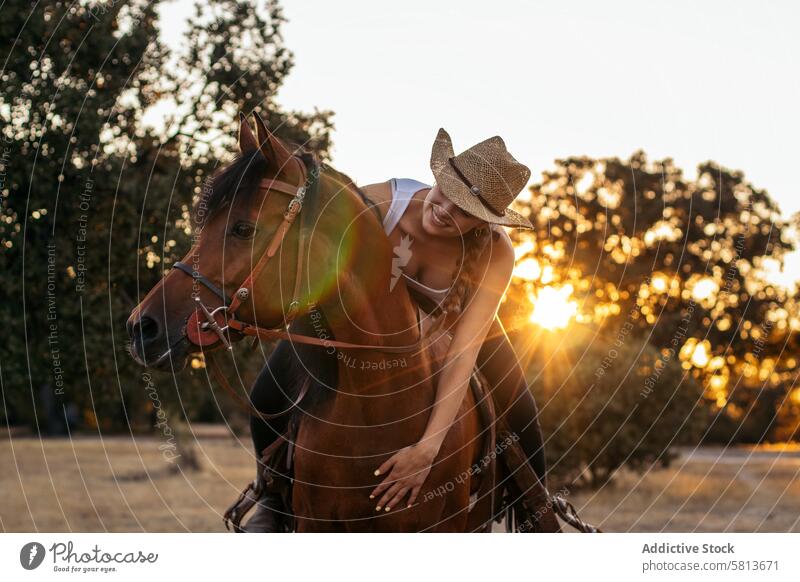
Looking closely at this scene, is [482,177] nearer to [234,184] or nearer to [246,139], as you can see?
[246,139]

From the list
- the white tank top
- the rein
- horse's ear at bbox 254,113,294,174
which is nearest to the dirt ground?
the white tank top

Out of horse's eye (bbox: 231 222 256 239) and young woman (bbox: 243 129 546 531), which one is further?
young woman (bbox: 243 129 546 531)

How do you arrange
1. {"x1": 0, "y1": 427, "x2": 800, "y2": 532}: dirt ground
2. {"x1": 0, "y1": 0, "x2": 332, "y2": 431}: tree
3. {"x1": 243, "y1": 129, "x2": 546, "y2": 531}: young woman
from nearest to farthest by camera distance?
1. {"x1": 243, "y1": 129, "x2": 546, "y2": 531}: young woman
2. {"x1": 0, "y1": 0, "x2": 332, "y2": 431}: tree
3. {"x1": 0, "y1": 427, "x2": 800, "y2": 532}: dirt ground

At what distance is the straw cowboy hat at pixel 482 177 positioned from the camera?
5762 mm

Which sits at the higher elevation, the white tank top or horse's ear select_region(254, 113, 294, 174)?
horse's ear select_region(254, 113, 294, 174)

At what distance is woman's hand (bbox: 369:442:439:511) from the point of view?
554cm

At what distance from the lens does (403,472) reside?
18.2ft

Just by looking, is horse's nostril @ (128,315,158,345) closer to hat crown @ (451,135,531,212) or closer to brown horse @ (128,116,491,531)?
brown horse @ (128,116,491,531)

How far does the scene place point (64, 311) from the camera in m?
14.9

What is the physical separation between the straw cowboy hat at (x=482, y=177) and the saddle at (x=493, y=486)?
133 cm

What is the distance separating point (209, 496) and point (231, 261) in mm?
20497

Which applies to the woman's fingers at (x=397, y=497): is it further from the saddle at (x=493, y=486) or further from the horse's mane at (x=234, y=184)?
the horse's mane at (x=234, y=184)

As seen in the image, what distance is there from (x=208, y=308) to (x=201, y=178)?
1059 centimetres

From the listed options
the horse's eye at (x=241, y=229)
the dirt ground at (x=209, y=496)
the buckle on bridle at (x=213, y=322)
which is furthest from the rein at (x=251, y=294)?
the dirt ground at (x=209, y=496)
